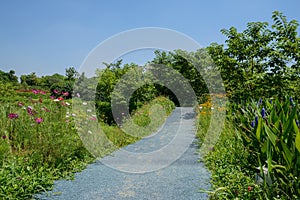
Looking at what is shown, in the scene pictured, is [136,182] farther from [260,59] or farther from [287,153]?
[260,59]

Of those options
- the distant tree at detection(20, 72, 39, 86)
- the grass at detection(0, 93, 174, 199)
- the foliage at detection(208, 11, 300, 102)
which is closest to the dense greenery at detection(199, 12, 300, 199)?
the foliage at detection(208, 11, 300, 102)

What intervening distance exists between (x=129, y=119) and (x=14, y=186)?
5.04 metres

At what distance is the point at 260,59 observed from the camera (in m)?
6.09

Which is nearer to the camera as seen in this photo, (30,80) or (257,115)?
(257,115)

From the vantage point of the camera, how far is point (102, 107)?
812 centimetres

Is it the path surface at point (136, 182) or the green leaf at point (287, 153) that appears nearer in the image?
the green leaf at point (287, 153)

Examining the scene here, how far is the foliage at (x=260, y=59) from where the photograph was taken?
5.21 m

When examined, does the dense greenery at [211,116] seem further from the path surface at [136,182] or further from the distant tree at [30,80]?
the distant tree at [30,80]

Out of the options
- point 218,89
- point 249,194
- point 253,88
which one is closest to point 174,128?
point 253,88

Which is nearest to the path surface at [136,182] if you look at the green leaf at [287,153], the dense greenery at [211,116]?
the dense greenery at [211,116]

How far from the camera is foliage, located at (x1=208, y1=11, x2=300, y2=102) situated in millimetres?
5213

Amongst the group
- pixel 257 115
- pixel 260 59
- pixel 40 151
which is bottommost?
pixel 40 151

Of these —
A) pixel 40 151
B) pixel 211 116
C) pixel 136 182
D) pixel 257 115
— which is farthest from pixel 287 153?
pixel 211 116

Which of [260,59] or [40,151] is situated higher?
[260,59]
